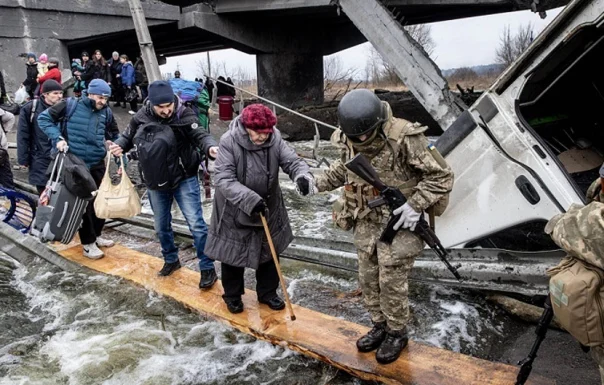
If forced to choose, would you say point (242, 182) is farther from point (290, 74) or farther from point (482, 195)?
point (290, 74)

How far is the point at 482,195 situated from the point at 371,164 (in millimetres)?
1196

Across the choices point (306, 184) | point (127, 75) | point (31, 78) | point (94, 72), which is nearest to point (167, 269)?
point (306, 184)

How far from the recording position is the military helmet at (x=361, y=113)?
2533 mm

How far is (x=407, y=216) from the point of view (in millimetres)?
2609

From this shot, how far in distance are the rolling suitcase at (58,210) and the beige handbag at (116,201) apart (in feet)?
→ 1.34

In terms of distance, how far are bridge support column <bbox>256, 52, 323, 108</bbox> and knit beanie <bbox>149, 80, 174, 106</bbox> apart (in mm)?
14439

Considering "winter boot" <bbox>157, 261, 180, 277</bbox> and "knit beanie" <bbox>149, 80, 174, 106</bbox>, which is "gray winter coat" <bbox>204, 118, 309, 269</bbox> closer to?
"knit beanie" <bbox>149, 80, 174, 106</bbox>

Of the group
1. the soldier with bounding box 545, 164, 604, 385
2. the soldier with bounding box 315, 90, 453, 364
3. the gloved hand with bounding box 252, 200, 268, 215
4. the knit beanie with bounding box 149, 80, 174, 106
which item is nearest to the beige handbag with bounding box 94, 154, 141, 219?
the knit beanie with bounding box 149, 80, 174, 106

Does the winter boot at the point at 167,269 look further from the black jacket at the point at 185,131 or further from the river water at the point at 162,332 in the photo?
the black jacket at the point at 185,131

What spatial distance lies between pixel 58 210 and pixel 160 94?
1.68 meters

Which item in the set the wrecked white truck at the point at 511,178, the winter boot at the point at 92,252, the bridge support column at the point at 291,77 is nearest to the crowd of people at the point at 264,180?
the winter boot at the point at 92,252

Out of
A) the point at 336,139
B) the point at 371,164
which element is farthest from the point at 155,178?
the point at 371,164

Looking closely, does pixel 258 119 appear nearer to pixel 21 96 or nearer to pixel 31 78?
pixel 21 96

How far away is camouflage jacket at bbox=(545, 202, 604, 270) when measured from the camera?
5.95 ft
